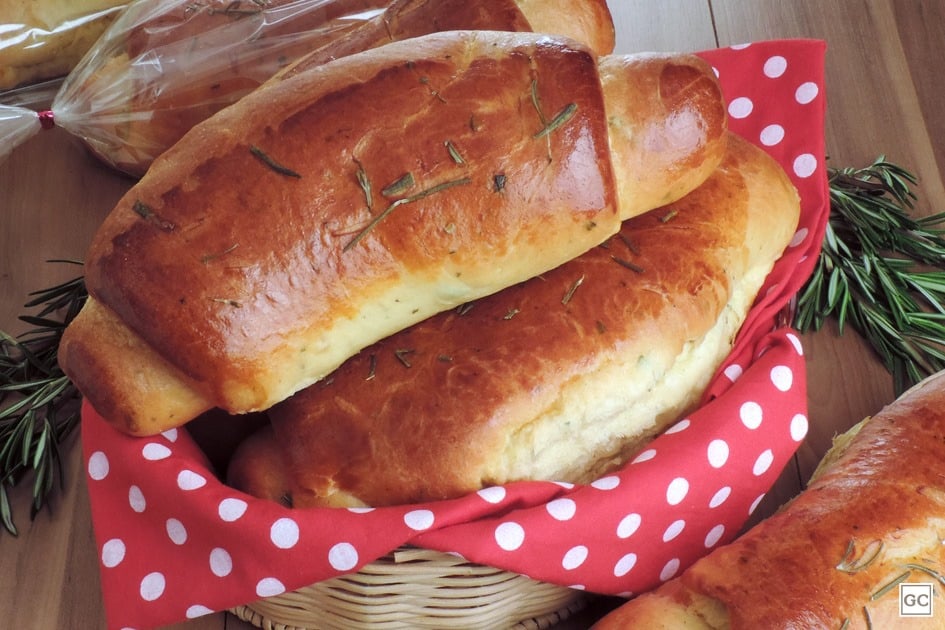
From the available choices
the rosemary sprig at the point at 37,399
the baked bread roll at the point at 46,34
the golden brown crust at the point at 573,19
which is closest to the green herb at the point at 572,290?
the golden brown crust at the point at 573,19

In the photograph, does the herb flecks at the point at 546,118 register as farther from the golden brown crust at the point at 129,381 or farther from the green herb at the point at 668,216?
the golden brown crust at the point at 129,381

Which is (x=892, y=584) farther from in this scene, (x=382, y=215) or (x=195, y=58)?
(x=195, y=58)

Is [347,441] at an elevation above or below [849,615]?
above

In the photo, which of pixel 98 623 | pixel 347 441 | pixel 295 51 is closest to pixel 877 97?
pixel 295 51

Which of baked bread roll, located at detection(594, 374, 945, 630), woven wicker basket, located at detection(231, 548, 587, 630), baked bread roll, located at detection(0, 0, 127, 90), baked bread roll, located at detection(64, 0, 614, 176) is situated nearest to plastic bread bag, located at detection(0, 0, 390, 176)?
baked bread roll, located at detection(64, 0, 614, 176)

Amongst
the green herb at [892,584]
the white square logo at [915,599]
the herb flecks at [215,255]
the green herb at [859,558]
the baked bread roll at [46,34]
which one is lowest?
the white square logo at [915,599]

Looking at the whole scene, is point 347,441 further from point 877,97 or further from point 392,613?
point 877,97
